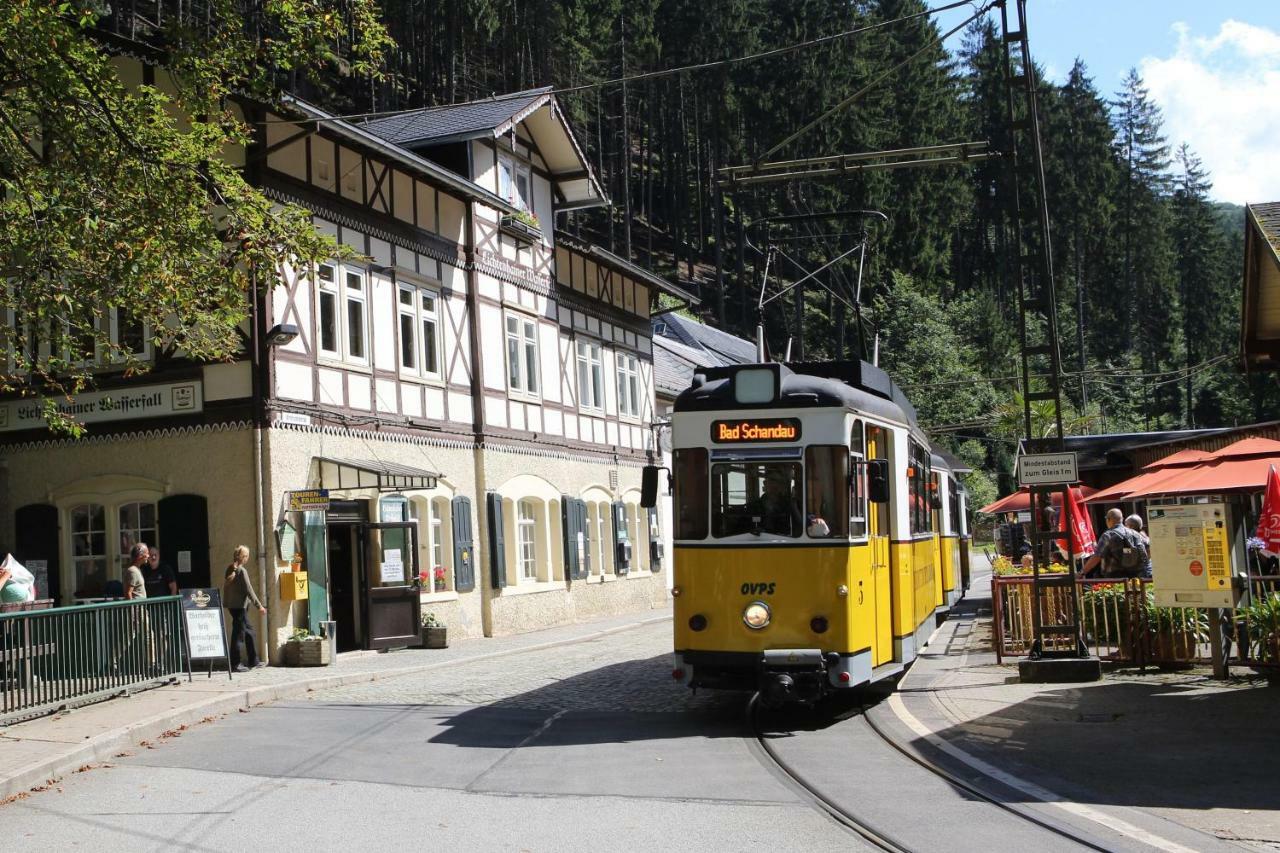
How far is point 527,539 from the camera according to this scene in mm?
27000

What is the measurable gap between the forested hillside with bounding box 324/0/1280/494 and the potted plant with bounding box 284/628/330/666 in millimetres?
33172

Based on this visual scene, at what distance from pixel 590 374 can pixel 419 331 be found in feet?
26.1

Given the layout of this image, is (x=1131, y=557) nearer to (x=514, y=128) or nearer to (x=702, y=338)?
(x=514, y=128)

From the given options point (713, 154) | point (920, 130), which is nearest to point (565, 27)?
point (713, 154)

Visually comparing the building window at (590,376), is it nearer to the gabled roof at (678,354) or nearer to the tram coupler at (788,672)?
the gabled roof at (678,354)

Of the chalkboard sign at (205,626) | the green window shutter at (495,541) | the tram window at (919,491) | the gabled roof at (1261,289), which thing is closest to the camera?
the gabled roof at (1261,289)

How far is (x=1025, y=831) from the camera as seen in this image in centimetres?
743

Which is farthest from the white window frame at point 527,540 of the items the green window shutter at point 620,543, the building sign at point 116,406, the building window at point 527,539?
the building sign at point 116,406

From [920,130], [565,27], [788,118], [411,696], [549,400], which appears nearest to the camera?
[411,696]

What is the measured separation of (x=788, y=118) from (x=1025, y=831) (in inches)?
2344

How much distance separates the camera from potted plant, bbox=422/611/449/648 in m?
21.7

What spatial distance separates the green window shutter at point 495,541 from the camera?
960 inches

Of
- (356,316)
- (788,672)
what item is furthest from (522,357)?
(788,672)

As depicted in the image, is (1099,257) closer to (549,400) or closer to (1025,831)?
(549,400)
